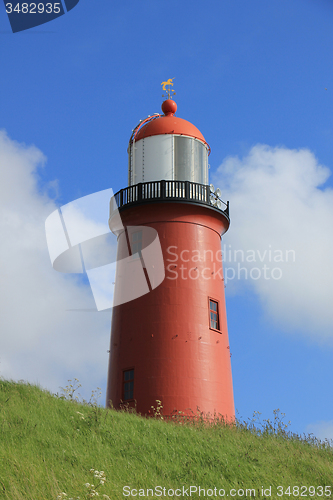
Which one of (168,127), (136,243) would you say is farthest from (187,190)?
(168,127)

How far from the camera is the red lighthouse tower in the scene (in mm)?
16812

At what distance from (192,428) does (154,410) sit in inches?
118

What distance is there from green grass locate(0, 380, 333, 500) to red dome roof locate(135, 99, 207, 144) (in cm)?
1021

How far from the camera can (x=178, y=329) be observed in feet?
56.5

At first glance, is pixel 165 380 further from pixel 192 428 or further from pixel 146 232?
pixel 146 232

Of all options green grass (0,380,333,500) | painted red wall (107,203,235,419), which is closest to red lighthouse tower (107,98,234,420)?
painted red wall (107,203,235,419)

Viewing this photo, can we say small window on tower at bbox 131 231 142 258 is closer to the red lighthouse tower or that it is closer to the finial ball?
the red lighthouse tower

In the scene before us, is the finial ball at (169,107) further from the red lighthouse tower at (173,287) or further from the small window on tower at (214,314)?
the small window on tower at (214,314)

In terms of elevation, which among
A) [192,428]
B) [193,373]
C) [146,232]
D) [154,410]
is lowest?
[192,428]

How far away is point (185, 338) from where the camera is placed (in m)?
17.1

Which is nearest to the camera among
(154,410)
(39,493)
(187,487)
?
(39,493)

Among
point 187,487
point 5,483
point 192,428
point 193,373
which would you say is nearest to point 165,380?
point 193,373

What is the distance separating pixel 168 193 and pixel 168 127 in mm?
2706

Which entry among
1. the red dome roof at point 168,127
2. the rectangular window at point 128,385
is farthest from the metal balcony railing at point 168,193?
the rectangular window at point 128,385
